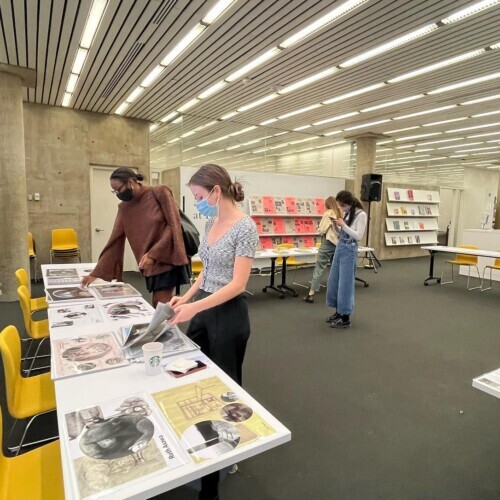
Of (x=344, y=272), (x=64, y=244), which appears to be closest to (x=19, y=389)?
(x=344, y=272)

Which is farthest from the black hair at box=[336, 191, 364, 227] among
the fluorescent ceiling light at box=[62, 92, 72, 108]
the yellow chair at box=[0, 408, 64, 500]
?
the fluorescent ceiling light at box=[62, 92, 72, 108]

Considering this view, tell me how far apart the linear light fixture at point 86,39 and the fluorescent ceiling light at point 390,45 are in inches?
120

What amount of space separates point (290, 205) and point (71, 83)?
492 centimetres

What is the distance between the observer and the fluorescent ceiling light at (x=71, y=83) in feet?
17.4

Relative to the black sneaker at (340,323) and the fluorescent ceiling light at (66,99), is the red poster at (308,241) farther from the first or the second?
the fluorescent ceiling light at (66,99)

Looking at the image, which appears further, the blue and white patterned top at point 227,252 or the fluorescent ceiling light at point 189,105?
the fluorescent ceiling light at point 189,105

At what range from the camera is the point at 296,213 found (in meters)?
8.36

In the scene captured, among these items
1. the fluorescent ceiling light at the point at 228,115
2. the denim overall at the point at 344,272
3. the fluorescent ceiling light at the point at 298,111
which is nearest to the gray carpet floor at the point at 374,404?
the denim overall at the point at 344,272

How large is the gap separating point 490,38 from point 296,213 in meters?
4.85

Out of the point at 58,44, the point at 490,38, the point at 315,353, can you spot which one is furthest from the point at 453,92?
the point at 58,44

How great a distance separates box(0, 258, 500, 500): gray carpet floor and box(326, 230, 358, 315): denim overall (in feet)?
1.16

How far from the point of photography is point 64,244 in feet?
22.4

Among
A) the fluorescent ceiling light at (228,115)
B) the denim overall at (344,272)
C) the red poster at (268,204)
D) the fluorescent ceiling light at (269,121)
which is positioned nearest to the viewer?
the denim overall at (344,272)

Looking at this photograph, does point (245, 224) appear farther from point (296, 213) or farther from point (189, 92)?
point (296, 213)
